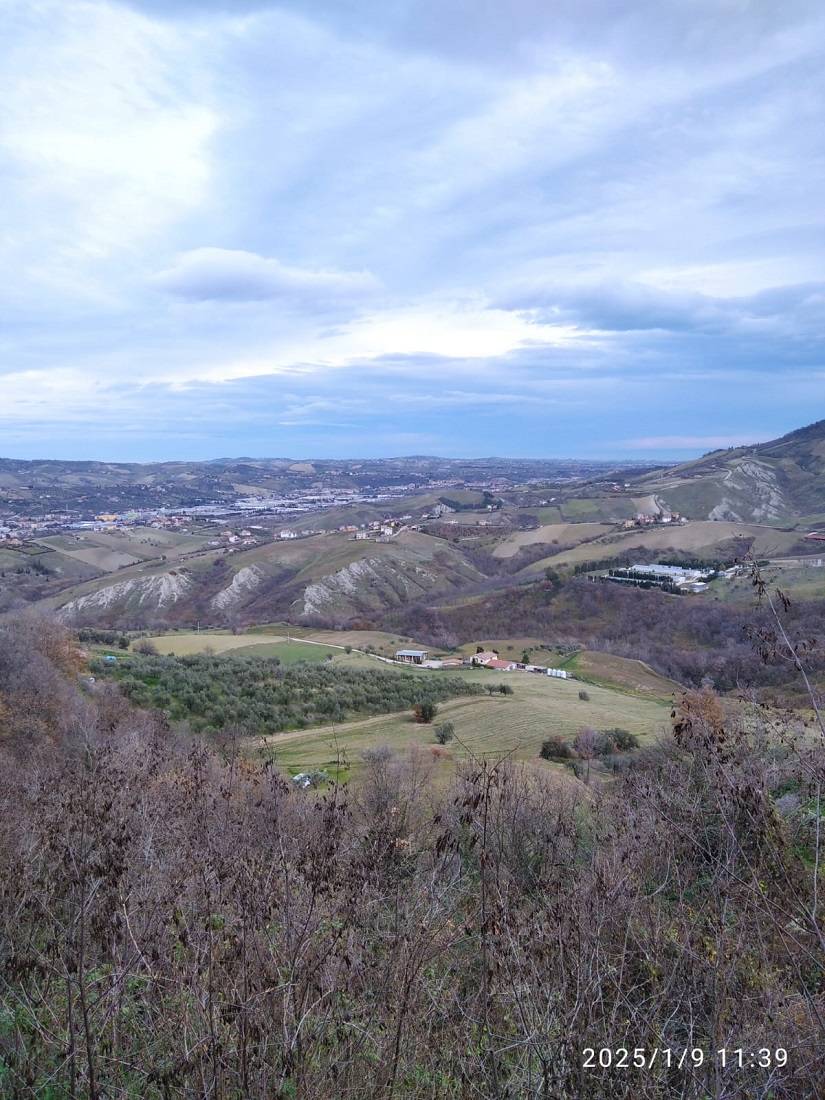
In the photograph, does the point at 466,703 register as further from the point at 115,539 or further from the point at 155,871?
the point at 115,539

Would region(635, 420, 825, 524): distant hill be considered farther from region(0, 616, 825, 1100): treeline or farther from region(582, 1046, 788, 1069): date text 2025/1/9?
region(582, 1046, 788, 1069): date text 2025/1/9

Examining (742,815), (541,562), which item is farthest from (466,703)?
(541,562)

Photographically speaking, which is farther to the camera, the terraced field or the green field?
the terraced field

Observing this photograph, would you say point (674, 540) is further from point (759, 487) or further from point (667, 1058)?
point (667, 1058)

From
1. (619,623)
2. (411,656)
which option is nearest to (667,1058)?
(411,656)

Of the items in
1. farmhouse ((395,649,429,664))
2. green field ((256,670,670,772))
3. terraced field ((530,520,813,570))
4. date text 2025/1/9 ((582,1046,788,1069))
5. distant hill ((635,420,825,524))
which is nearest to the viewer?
date text 2025/1/9 ((582,1046,788,1069))

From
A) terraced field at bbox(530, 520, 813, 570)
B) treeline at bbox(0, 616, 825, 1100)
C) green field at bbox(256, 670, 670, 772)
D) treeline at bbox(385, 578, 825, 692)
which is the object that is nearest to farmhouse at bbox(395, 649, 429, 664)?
treeline at bbox(385, 578, 825, 692)

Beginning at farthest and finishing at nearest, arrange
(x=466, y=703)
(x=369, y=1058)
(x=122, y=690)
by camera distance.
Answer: (x=466, y=703) → (x=122, y=690) → (x=369, y=1058)
